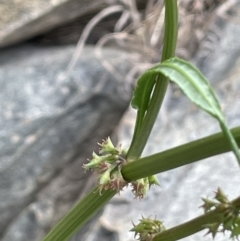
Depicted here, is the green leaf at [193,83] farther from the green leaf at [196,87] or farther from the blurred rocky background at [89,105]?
the blurred rocky background at [89,105]

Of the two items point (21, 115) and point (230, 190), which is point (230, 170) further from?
point (21, 115)

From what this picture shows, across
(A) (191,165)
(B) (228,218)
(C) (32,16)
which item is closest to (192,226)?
(B) (228,218)

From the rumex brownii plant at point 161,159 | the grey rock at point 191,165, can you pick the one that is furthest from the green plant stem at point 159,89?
the grey rock at point 191,165

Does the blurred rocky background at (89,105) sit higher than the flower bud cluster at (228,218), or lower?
higher

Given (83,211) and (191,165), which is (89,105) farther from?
(83,211)

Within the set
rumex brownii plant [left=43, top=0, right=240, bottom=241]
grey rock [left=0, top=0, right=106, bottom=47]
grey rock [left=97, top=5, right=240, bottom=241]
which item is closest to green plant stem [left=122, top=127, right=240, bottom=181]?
rumex brownii plant [left=43, top=0, right=240, bottom=241]
